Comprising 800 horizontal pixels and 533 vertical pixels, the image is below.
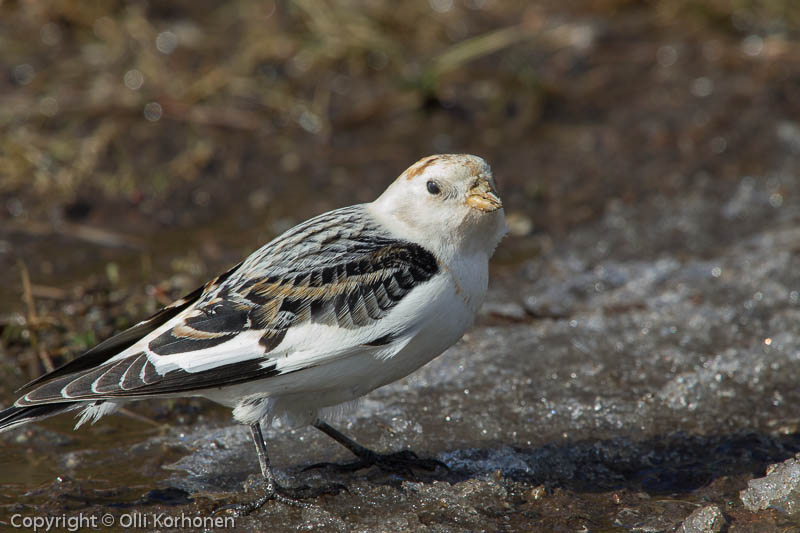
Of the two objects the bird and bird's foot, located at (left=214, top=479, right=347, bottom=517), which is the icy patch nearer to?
the bird

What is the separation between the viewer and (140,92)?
6816mm

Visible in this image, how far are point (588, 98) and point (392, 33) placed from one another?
1504 millimetres

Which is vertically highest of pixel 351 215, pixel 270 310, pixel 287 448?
pixel 351 215

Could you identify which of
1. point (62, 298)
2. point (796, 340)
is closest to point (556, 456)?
point (796, 340)

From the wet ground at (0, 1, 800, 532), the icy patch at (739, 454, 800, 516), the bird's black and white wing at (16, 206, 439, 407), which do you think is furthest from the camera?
the wet ground at (0, 1, 800, 532)

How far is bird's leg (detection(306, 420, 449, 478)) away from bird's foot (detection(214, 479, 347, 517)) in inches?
8.4

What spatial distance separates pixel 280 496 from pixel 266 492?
0.05 metres

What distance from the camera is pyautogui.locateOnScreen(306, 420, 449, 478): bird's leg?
12.8 ft

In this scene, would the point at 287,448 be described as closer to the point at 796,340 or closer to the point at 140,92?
the point at 796,340

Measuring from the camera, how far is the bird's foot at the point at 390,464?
388 cm

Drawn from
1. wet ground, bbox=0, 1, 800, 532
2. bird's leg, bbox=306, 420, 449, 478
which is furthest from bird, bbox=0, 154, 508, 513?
wet ground, bbox=0, 1, 800, 532

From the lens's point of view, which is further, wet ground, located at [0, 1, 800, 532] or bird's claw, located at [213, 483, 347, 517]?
wet ground, located at [0, 1, 800, 532]

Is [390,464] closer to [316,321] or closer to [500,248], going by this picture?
[316,321]

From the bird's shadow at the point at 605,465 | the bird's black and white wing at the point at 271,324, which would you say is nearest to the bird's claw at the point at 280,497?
the bird's shadow at the point at 605,465
